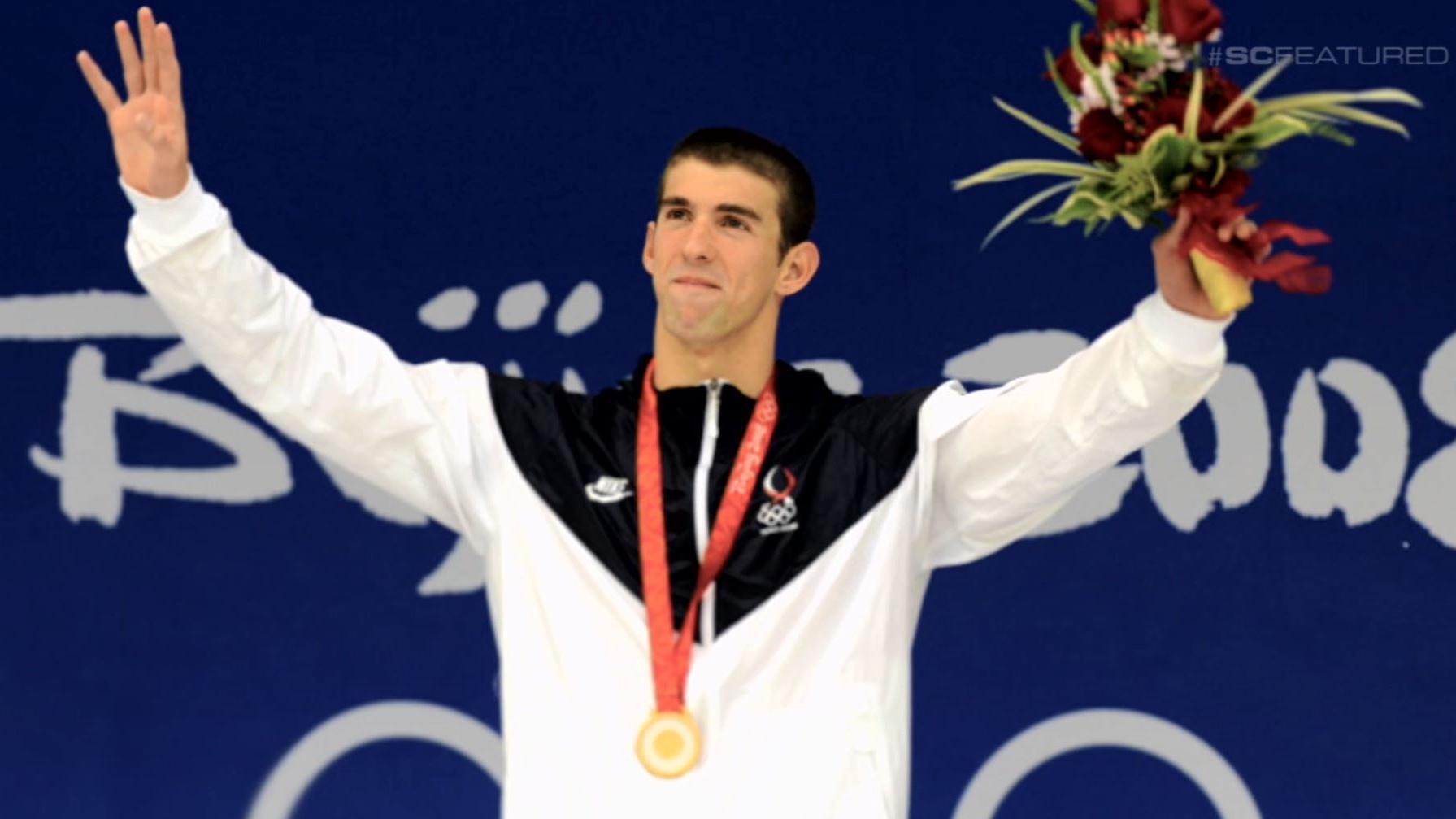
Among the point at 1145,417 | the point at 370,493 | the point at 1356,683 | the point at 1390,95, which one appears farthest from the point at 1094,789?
the point at 1390,95

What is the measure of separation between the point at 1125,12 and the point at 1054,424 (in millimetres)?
Answer: 528

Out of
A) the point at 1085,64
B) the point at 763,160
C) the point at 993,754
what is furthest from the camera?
the point at 993,754

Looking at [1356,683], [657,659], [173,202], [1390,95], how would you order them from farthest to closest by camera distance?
[1356,683]
[657,659]
[173,202]
[1390,95]

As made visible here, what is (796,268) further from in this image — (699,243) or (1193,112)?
(1193,112)

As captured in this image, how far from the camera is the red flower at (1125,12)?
8.93 feet

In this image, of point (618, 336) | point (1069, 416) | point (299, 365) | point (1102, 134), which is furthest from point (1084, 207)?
point (618, 336)

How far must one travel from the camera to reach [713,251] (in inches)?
127

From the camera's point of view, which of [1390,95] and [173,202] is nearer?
[1390,95]

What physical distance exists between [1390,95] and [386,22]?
2.34 metres

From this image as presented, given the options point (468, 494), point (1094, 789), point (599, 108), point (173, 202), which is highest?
point (599, 108)

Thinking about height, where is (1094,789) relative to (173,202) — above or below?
below

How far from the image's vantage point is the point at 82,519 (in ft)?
14.8

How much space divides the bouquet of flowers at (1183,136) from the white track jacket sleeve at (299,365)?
851 mm

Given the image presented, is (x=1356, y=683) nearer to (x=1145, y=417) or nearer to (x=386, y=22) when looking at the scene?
(x=1145, y=417)
